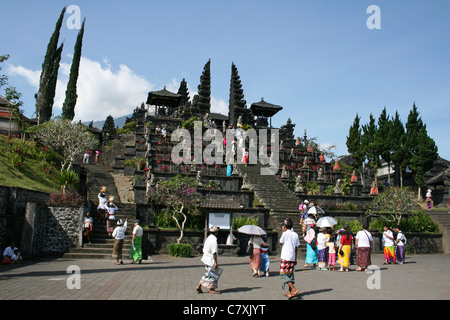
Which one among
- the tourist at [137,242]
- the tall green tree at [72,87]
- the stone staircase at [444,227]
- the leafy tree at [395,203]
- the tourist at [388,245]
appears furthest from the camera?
the tall green tree at [72,87]

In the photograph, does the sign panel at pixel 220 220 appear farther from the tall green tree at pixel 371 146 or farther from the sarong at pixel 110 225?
the tall green tree at pixel 371 146

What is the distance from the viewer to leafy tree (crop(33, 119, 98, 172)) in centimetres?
2652

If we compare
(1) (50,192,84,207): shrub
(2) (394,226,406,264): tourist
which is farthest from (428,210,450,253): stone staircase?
(1) (50,192,84,207): shrub

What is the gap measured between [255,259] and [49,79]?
45.5 meters

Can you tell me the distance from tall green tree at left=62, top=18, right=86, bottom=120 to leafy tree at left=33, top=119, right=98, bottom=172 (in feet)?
71.7

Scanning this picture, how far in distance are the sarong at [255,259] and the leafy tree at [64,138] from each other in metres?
19.1

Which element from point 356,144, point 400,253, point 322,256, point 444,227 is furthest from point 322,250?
point 356,144

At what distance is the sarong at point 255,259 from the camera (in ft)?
37.2

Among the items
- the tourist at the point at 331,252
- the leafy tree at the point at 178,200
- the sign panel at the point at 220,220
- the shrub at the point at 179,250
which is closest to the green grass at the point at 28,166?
the leafy tree at the point at 178,200

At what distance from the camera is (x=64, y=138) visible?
87.7 feet

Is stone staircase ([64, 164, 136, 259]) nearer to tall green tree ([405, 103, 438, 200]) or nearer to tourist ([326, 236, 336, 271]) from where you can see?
tourist ([326, 236, 336, 271])

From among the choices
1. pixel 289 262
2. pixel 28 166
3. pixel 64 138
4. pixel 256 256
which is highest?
pixel 64 138

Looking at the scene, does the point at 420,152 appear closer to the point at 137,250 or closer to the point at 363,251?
the point at 363,251

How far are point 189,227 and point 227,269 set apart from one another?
19.2 ft
